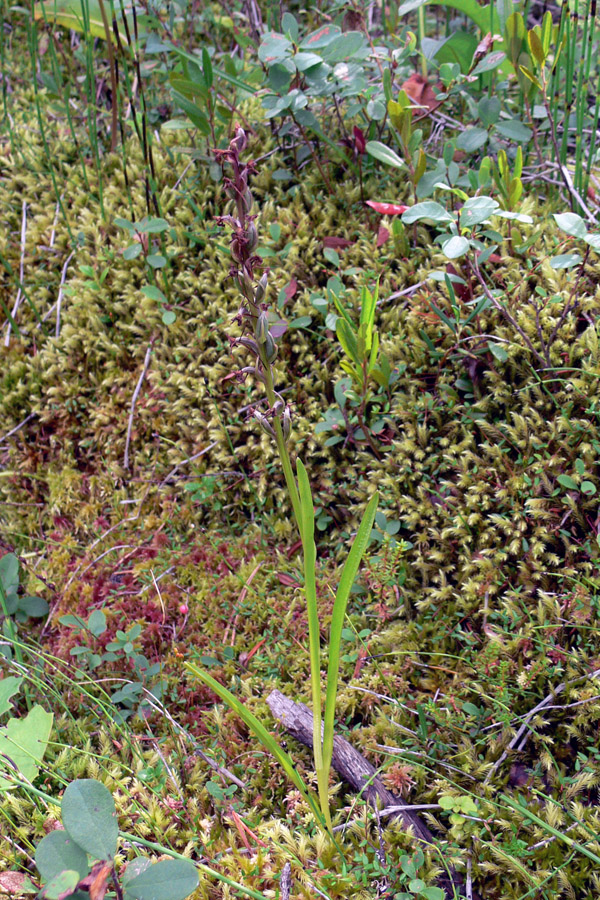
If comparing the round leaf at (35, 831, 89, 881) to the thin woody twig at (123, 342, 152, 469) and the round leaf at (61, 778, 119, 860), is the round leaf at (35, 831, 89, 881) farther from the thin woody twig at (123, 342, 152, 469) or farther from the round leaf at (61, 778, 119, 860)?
the thin woody twig at (123, 342, 152, 469)

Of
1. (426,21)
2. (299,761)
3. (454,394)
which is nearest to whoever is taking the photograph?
(299,761)

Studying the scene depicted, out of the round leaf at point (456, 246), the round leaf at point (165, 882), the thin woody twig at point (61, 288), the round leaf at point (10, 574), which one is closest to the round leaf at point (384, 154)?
the round leaf at point (456, 246)

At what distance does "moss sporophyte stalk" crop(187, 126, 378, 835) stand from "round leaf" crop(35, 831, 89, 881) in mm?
296

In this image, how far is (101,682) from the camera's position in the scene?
154cm

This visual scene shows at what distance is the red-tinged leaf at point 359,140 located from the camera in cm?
202

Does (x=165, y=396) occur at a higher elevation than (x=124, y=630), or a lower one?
higher

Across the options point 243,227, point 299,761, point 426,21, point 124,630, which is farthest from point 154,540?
point 426,21

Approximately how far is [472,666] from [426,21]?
8.83 ft

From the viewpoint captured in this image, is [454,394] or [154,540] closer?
[454,394]

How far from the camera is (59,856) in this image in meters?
0.87

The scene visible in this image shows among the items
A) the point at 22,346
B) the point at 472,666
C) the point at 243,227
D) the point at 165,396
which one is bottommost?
the point at 472,666

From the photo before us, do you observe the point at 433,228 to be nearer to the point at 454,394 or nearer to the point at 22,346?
the point at 454,394

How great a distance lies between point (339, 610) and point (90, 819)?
50 centimetres

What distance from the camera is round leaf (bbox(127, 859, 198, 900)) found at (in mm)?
849
